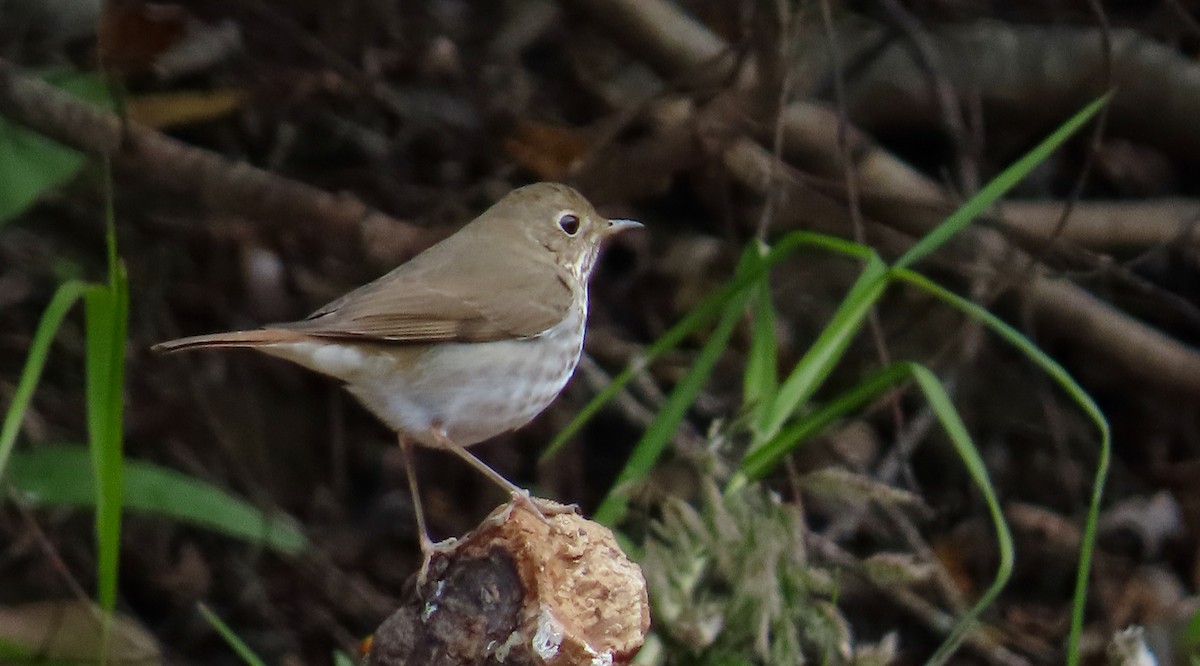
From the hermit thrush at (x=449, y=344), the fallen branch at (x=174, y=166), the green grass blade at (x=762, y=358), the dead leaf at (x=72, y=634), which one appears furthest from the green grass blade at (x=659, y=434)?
the dead leaf at (x=72, y=634)

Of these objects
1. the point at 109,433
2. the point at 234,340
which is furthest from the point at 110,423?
the point at 234,340

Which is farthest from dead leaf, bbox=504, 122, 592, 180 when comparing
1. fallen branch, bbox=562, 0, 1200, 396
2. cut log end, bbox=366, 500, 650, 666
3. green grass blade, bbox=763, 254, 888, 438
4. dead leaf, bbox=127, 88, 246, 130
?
cut log end, bbox=366, 500, 650, 666

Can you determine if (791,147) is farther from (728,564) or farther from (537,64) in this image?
(728,564)

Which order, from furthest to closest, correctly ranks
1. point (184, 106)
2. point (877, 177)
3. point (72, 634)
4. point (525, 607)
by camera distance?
point (877, 177)
point (184, 106)
point (72, 634)
point (525, 607)

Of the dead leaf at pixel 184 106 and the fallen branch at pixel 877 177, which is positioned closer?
the dead leaf at pixel 184 106

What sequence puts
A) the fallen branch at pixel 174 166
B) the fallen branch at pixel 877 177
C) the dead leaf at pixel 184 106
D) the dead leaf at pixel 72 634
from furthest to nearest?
1. the fallen branch at pixel 877 177
2. the dead leaf at pixel 184 106
3. the fallen branch at pixel 174 166
4. the dead leaf at pixel 72 634

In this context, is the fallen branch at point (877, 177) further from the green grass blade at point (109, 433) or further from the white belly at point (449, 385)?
the green grass blade at point (109, 433)

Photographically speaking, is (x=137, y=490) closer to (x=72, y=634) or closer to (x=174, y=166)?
(x=72, y=634)
